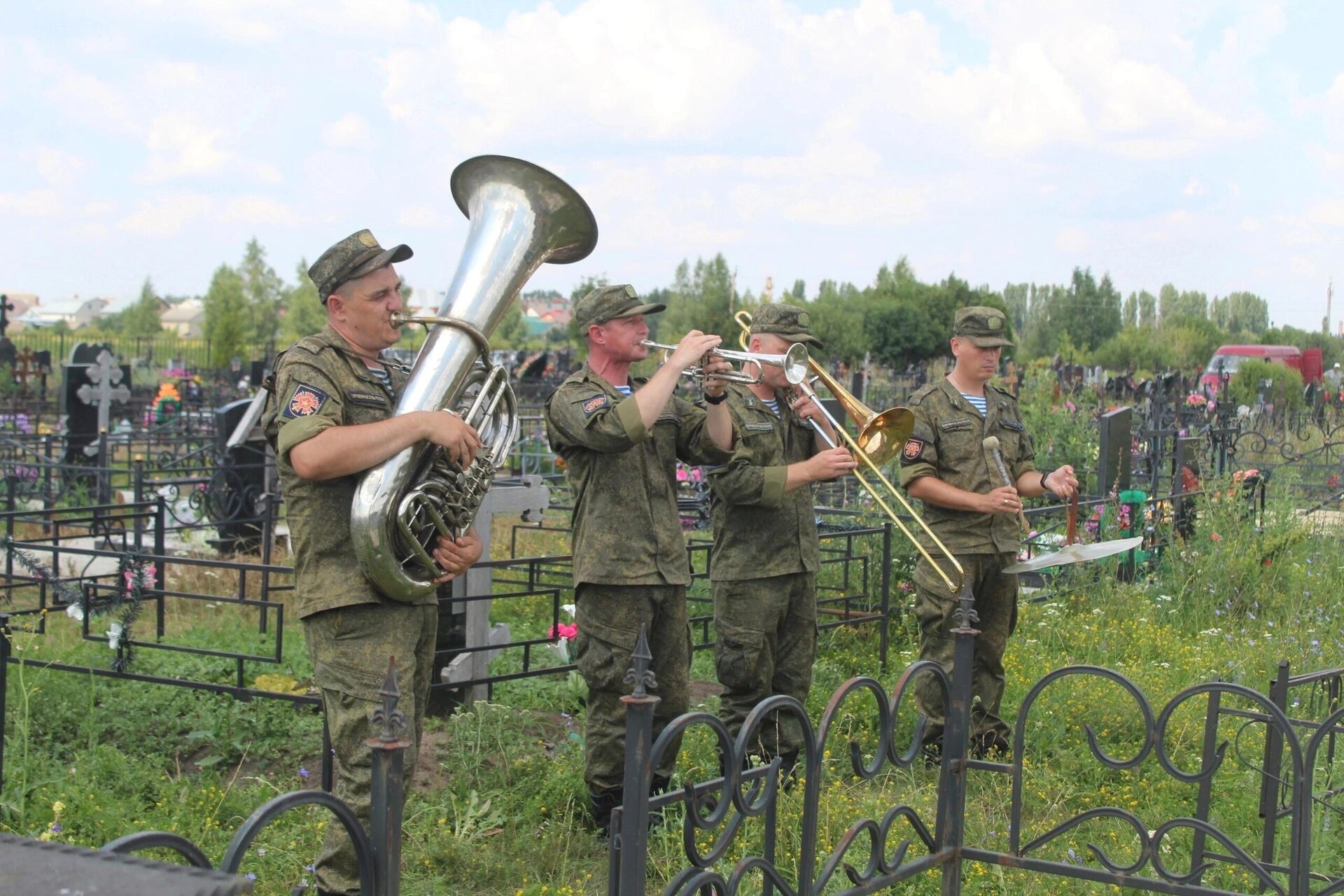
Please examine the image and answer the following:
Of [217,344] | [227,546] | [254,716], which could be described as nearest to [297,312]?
[217,344]

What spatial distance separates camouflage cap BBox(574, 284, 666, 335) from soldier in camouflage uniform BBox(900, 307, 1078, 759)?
56.3 inches

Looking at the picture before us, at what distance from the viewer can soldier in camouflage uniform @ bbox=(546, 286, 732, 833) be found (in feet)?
13.5

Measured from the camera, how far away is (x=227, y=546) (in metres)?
10.0

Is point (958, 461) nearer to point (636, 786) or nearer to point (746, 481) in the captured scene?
point (746, 481)

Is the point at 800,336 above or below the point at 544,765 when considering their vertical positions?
above

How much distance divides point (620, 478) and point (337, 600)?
1.26 metres

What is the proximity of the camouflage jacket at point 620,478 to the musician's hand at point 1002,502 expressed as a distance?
4.10 feet

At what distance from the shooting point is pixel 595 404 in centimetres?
409

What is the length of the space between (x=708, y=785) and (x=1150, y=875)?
2.11m

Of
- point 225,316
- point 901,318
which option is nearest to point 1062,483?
point 225,316

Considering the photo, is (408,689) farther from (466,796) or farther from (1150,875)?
(1150,875)

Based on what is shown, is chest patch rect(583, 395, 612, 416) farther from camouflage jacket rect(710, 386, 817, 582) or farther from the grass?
the grass

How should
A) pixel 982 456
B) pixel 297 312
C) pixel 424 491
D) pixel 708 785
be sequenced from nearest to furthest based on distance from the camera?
1. pixel 708 785
2. pixel 424 491
3. pixel 982 456
4. pixel 297 312

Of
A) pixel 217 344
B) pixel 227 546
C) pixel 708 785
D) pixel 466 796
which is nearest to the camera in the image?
pixel 708 785
